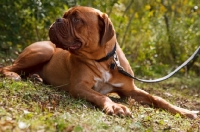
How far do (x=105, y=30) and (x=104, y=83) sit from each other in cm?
65

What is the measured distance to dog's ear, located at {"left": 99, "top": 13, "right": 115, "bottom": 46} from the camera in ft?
15.1

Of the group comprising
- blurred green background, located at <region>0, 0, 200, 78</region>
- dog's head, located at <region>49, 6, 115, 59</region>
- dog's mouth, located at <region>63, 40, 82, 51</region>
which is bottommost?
blurred green background, located at <region>0, 0, 200, 78</region>

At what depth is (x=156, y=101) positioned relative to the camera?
4.83 metres

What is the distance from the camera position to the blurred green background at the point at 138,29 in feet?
23.7

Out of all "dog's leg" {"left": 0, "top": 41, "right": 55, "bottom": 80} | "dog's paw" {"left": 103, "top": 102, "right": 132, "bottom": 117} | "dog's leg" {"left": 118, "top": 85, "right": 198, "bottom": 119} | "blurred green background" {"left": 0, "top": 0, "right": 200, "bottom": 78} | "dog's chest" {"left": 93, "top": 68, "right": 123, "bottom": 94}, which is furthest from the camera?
"blurred green background" {"left": 0, "top": 0, "right": 200, "bottom": 78}

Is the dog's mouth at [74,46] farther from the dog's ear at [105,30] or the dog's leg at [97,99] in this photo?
the dog's leg at [97,99]

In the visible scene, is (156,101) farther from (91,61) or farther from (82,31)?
(82,31)

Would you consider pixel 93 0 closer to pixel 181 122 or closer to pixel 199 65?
pixel 199 65

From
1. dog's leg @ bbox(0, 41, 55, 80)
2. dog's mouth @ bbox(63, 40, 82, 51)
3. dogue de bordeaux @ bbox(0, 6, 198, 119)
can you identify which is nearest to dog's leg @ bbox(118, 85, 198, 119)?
dogue de bordeaux @ bbox(0, 6, 198, 119)

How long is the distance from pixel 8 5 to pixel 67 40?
115 inches

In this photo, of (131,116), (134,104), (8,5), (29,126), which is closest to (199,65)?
(8,5)

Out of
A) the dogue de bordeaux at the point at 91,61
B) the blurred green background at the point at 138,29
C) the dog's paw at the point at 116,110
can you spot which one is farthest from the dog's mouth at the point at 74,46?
the blurred green background at the point at 138,29

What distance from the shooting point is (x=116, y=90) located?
200 inches

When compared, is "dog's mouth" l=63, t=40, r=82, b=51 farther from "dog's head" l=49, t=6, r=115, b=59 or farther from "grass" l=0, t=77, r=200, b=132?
"grass" l=0, t=77, r=200, b=132
